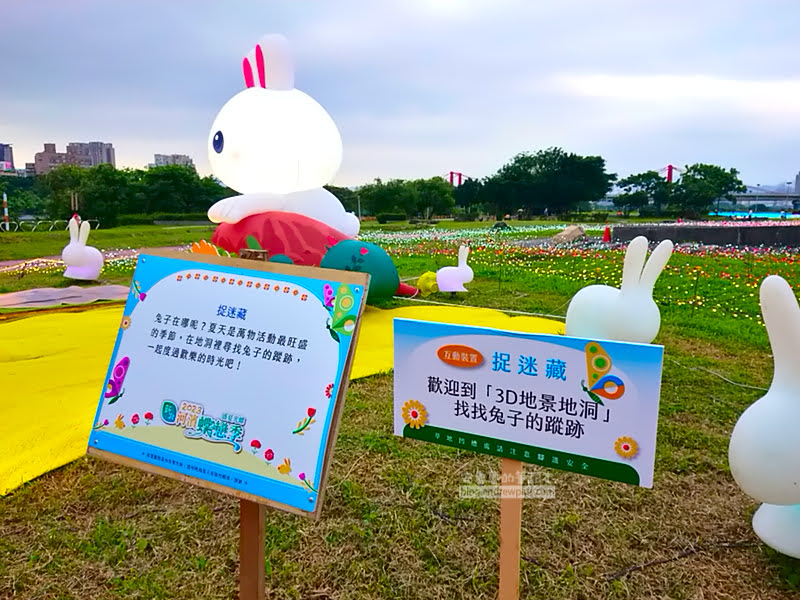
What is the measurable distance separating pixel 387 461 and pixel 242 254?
5.05 ft

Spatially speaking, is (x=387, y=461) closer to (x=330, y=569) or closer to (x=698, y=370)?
(x=330, y=569)

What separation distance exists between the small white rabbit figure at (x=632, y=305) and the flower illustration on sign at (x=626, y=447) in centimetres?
248

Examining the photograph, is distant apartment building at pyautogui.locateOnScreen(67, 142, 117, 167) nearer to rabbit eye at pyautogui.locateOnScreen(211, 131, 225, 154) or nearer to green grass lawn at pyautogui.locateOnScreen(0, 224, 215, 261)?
green grass lawn at pyautogui.locateOnScreen(0, 224, 215, 261)

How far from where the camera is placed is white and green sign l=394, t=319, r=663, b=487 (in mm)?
1643

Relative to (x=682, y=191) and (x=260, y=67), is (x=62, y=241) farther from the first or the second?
(x=682, y=191)

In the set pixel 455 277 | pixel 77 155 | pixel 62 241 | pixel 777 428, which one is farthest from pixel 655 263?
pixel 77 155

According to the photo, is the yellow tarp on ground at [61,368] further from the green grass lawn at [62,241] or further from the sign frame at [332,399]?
the green grass lawn at [62,241]

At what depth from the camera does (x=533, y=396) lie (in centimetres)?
175

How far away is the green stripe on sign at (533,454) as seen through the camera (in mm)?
1683

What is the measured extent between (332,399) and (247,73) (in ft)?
18.5

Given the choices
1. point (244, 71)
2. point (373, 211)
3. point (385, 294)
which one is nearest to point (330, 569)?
point (385, 294)

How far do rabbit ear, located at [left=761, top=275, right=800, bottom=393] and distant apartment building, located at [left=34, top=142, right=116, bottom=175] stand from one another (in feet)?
197

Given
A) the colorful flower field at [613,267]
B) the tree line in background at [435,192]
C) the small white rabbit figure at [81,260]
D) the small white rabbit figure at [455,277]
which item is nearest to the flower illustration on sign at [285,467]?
the small white rabbit figure at [455,277]

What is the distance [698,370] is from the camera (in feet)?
14.9
